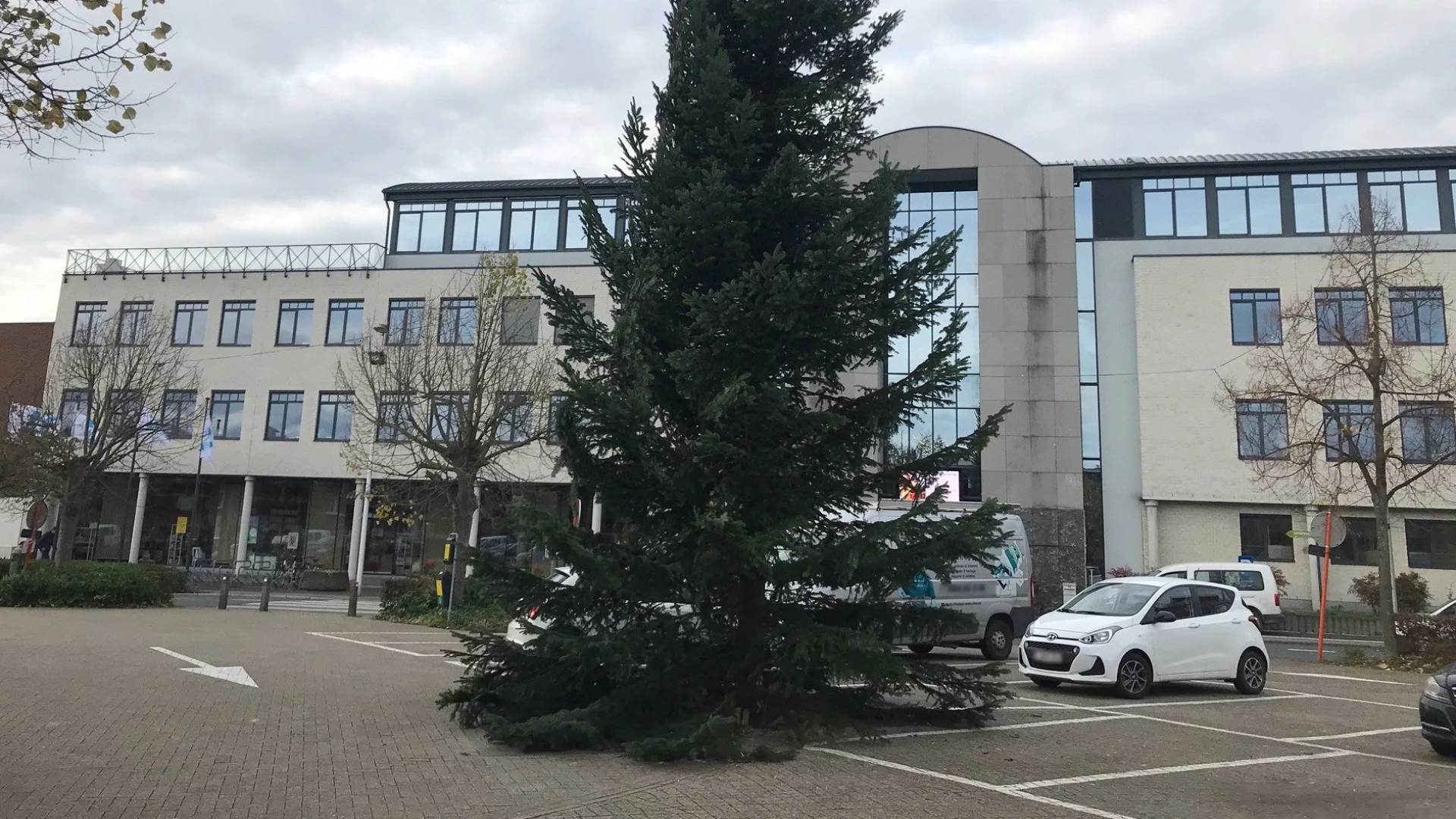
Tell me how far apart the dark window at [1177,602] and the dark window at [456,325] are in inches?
728

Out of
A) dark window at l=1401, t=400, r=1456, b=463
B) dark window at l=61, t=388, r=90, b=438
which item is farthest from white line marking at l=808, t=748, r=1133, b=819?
dark window at l=61, t=388, r=90, b=438

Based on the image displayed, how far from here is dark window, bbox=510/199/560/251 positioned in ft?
131

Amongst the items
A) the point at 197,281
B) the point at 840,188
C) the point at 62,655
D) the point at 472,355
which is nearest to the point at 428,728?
the point at 840,188

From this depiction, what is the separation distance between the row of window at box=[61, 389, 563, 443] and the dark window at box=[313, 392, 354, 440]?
0.03 meters

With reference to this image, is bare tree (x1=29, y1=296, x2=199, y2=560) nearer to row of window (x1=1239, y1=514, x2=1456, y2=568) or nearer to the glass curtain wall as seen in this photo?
the glass curtain wall

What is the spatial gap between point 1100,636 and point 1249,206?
2886 centimetres

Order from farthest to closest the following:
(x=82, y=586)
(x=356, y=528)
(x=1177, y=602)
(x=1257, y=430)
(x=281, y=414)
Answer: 1. (x=281, y=414)
2. (x=356, y=528)
3. (x=1257, y=430)
4. (x=82, y=586)
5. (x=1177, y=602)

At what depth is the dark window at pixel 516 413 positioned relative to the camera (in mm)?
24547

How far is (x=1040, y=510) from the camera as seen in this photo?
3027 centimetres

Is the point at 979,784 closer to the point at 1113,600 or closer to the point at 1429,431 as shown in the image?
the point at 1113,600

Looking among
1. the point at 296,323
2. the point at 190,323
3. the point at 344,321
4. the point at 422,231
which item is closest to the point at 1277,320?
the point at 422,231

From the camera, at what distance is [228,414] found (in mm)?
40094

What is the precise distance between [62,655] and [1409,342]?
3621 centimetres

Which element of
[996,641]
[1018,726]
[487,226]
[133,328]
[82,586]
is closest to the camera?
[1018,726]
